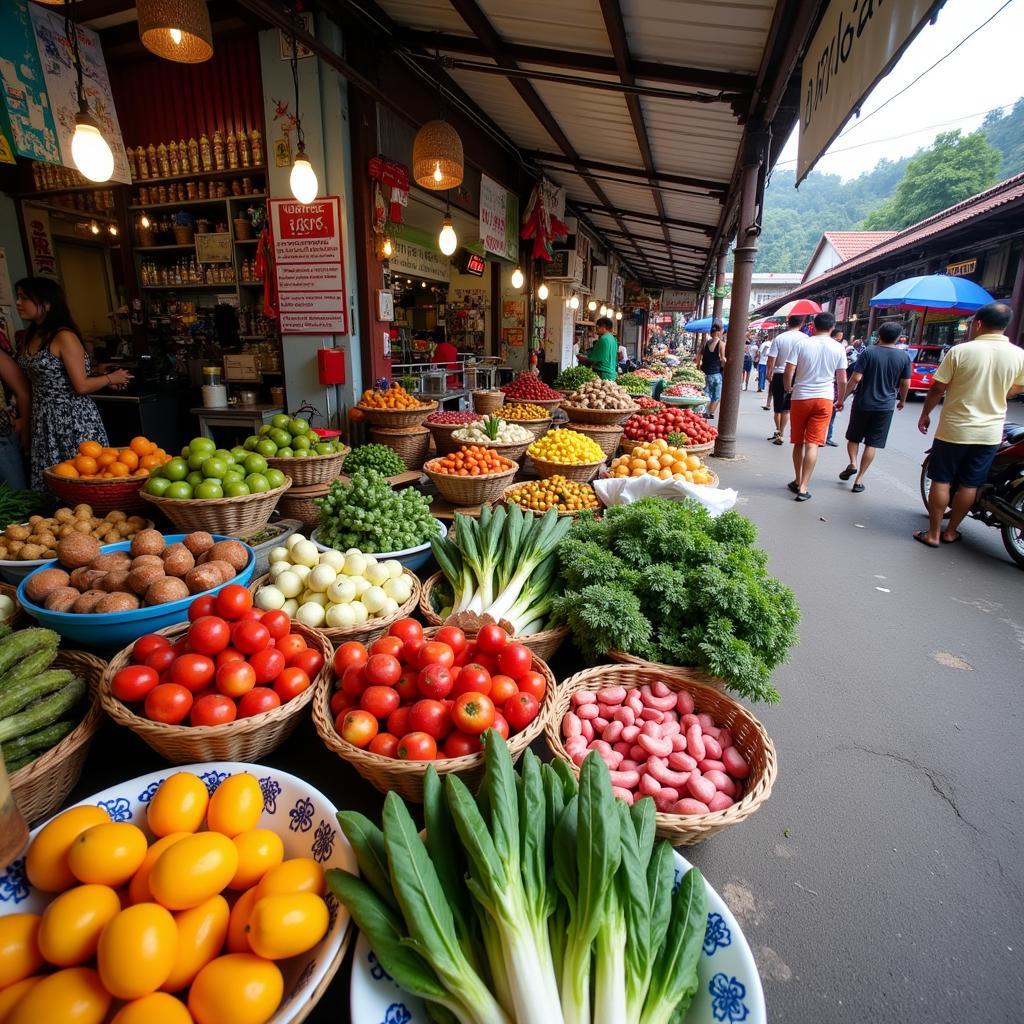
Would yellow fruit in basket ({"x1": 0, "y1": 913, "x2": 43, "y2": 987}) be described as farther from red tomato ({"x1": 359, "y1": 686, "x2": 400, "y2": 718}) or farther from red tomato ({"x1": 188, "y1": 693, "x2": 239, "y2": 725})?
red tomato ({"x1": 359, "y1": 686, "x2": 400, "y2": 718})

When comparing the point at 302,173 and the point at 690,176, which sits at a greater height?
the point at 690,176

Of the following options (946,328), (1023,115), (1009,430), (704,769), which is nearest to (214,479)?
(704,769)

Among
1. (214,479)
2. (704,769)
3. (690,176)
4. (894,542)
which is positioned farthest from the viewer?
(690,176)

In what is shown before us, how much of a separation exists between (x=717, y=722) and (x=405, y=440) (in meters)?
3.58

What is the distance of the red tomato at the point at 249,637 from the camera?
1.79 m

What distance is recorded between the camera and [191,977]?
1038 mm

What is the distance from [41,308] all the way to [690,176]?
8743 mm

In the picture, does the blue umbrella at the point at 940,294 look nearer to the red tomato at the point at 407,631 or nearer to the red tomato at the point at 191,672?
the red tomato at the point at 407,631

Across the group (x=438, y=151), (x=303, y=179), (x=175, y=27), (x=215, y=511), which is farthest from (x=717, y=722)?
(x=438, y=151)

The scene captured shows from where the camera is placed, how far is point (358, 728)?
1.61m

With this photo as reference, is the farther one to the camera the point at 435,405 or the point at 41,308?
the point at 435,405

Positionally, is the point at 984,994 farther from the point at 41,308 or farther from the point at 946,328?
the point at 946,328

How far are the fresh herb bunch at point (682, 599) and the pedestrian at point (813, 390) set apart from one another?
Result: 176 inches

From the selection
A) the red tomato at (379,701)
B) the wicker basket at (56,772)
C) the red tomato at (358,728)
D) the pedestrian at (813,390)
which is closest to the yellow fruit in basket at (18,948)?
the wicker basket at (56,772)
